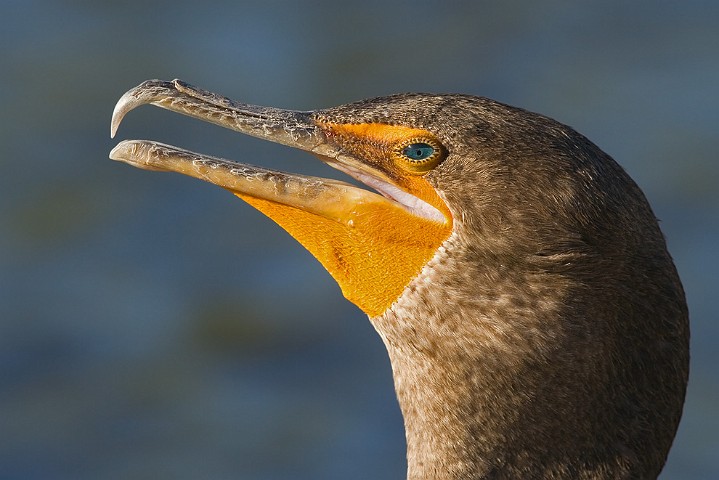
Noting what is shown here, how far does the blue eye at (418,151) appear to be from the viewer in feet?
17.0

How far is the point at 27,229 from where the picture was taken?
12.9 meters

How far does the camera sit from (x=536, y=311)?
16.5 ft

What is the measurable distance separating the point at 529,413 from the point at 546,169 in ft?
2.70

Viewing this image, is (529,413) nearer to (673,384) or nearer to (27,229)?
(673,384)

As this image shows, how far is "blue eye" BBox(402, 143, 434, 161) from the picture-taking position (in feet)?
17.0

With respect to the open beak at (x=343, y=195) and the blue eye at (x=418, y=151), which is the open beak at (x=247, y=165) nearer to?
the open beak at (x=343, y=195)

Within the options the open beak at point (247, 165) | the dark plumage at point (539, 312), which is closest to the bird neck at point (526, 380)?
the dark plumage at point (539, 312)

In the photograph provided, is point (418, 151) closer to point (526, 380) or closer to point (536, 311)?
point (536, 311)

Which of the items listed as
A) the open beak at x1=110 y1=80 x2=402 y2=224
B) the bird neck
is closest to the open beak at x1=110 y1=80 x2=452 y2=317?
the open beak at x1=110 y1=80 x2=402 y2=224

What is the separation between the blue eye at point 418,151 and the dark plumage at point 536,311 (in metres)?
0.06

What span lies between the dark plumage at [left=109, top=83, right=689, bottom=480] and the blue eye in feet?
0.20

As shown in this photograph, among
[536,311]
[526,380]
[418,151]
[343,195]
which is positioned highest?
[418,151]

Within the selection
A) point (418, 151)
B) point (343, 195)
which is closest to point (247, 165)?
point (343, 195)

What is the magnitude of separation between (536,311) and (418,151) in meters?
0.68
